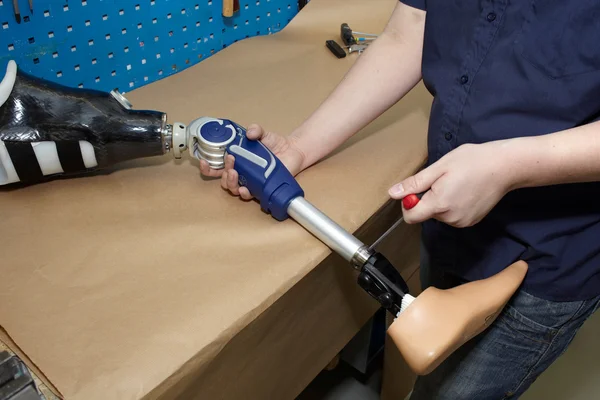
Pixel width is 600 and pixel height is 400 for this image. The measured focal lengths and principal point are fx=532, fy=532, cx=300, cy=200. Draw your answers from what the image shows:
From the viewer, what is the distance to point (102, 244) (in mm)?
584

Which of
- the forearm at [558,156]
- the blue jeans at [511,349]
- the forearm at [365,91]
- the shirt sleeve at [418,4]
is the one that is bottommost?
the blue jeans at [511,349]

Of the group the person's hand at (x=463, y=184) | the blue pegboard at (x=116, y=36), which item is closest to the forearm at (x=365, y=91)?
the person's hand at (x=463, y=184)

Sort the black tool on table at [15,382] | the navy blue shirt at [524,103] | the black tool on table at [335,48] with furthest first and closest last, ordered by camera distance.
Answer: the black tool on table at [335,48] < the navy blue shirt at [524,103] < the black tool on table at [15,382]

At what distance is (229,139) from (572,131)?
1.20 feet

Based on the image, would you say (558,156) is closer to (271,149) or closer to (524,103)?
(524,103)

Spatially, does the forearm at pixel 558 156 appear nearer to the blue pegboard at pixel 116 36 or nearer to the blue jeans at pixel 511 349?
the blue jeans at pixel 511 349

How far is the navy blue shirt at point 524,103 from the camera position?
0.50m

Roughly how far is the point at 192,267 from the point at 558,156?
37 centimetres

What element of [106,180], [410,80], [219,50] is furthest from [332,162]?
[219,50]

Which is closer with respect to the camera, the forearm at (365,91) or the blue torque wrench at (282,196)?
the blue torque wrench at (282,196)

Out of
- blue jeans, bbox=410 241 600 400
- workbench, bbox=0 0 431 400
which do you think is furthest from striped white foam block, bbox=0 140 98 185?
blue jeans, bbox=410 241 600 400

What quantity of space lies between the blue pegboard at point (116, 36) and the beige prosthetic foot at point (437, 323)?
1.94ft

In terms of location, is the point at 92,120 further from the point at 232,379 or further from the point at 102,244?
the point at 232,379

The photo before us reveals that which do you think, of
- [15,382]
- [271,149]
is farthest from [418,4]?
[15,382]
